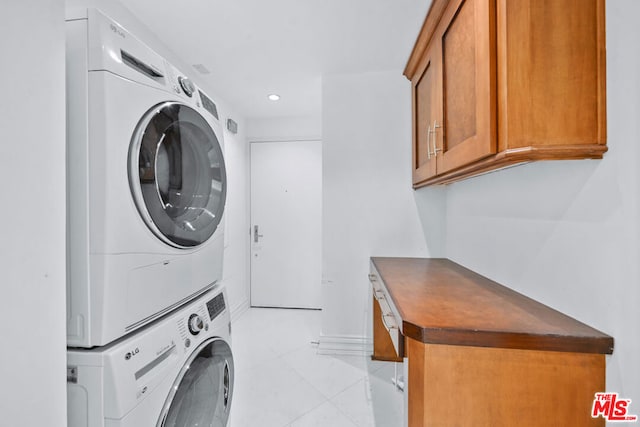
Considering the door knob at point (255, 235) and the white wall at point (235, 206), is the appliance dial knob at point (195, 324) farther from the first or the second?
the door knob at point (255, 235)

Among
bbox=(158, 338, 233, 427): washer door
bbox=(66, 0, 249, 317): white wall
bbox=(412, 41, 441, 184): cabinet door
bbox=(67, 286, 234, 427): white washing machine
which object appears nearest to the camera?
bbox=(67, 286, 234, 427): white washing machine

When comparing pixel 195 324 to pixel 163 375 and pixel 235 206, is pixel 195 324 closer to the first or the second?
pixel 163 375

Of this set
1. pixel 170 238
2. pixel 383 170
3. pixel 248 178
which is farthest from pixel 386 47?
pixel 248 178

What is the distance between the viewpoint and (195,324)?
3.37 feet

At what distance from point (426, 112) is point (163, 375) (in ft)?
6.10

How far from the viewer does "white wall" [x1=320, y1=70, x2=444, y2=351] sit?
231cm

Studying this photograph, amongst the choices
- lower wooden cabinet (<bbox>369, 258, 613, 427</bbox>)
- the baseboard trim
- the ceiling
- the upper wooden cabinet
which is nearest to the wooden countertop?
lower wooden cabinet (<bbox>369, 258, 613, 427</bbox>)

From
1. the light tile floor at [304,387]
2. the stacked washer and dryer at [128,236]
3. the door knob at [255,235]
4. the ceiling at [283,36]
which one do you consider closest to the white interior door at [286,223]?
the door knob at [255,235]

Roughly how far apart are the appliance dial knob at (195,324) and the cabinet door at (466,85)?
118 centimetres

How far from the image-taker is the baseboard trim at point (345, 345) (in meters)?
2.34

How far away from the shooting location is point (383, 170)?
7.68 feet

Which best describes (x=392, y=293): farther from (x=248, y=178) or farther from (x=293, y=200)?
(x=248, y=178)

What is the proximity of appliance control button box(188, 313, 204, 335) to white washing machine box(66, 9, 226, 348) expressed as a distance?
94 millimetres

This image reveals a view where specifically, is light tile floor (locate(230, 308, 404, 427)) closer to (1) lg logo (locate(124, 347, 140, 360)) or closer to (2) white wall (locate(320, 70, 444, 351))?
(2) white wall (locate(320, 70, 444, 351))
